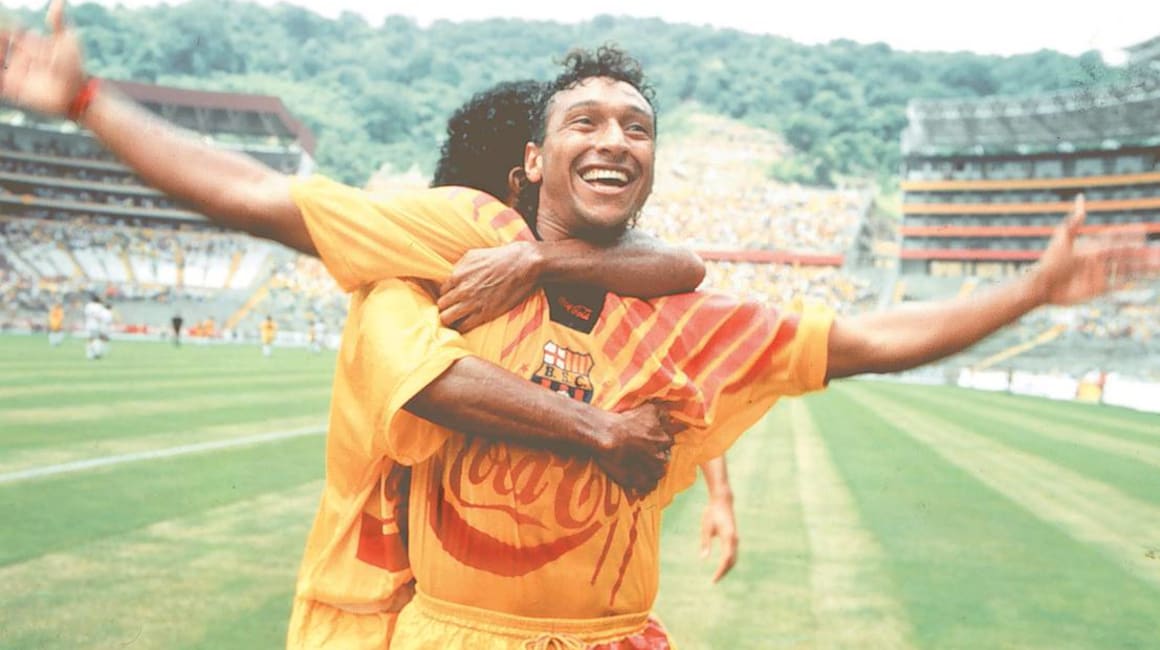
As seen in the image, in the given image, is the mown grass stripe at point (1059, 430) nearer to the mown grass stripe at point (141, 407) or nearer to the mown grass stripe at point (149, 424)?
the mown grass stripe at point (149, 424)

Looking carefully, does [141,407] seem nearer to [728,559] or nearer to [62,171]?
[728,559]

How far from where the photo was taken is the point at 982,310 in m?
2.06

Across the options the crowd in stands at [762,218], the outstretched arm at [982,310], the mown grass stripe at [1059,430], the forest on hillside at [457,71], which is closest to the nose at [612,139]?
the outstretched arm at [982,310]

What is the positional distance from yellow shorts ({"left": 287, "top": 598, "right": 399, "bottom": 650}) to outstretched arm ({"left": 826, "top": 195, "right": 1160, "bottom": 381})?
3.71 ft

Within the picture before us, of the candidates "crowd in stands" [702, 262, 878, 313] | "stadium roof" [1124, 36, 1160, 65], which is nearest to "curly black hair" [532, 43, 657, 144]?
"stadium roof" [1124, 36, 1160, 65]

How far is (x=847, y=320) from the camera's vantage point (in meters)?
2.20

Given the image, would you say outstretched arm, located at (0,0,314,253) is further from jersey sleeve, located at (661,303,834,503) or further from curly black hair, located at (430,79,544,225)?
curly black hair, located at (430,79,544,225)

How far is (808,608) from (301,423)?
943 centimetres

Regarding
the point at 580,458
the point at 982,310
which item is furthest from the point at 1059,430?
the point at 580,458

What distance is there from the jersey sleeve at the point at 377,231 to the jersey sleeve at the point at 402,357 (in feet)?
0.16

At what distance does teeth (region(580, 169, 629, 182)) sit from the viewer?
2064 millimetres

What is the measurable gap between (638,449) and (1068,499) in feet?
31.6

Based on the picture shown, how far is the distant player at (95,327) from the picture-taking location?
23.4 m

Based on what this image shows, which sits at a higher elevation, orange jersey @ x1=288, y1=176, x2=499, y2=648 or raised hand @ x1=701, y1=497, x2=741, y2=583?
orange jersey @ x1=288, y1=176, x2=499, y2=648
